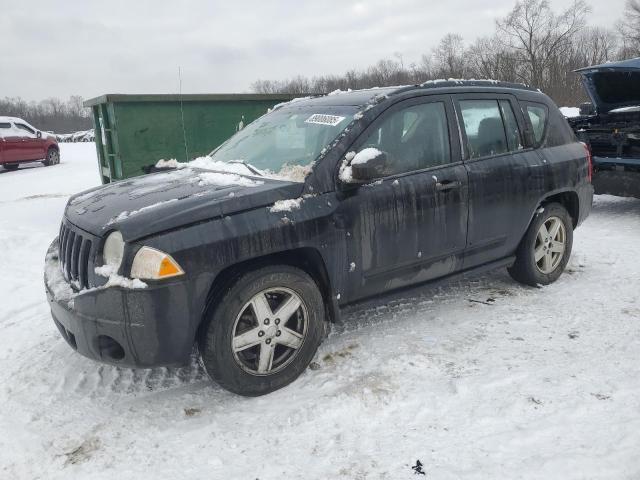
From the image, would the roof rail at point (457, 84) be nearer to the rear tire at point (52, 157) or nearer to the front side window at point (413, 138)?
the front side window at point (413, 138)

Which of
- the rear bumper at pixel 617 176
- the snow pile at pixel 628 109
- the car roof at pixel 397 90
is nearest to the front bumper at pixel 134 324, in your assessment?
the car roof at pixel 397 90

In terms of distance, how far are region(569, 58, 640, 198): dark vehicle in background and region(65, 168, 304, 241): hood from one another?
5641mm

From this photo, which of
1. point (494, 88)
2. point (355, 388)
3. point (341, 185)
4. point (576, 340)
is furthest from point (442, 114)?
point (355, 388)

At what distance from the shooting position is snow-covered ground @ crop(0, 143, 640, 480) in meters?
2.47

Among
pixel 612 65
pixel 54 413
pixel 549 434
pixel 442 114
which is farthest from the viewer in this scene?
pixel 612 65

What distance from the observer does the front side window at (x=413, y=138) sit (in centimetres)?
354

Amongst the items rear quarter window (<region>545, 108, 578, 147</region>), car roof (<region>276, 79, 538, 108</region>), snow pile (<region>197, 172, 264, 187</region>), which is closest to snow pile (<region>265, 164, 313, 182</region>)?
snow pile (<region>197, 172, 264, 187</region>)

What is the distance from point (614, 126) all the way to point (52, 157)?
17749 mm

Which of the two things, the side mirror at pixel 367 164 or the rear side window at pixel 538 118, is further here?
the rear side window at pixel 538 118

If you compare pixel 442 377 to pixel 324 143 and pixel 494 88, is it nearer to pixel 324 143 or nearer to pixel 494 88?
pixel 324 143

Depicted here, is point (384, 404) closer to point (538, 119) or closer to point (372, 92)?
point (372, 92)

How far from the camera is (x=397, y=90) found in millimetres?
3709

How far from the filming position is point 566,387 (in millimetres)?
2994

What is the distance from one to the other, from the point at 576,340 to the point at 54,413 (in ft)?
10.8
